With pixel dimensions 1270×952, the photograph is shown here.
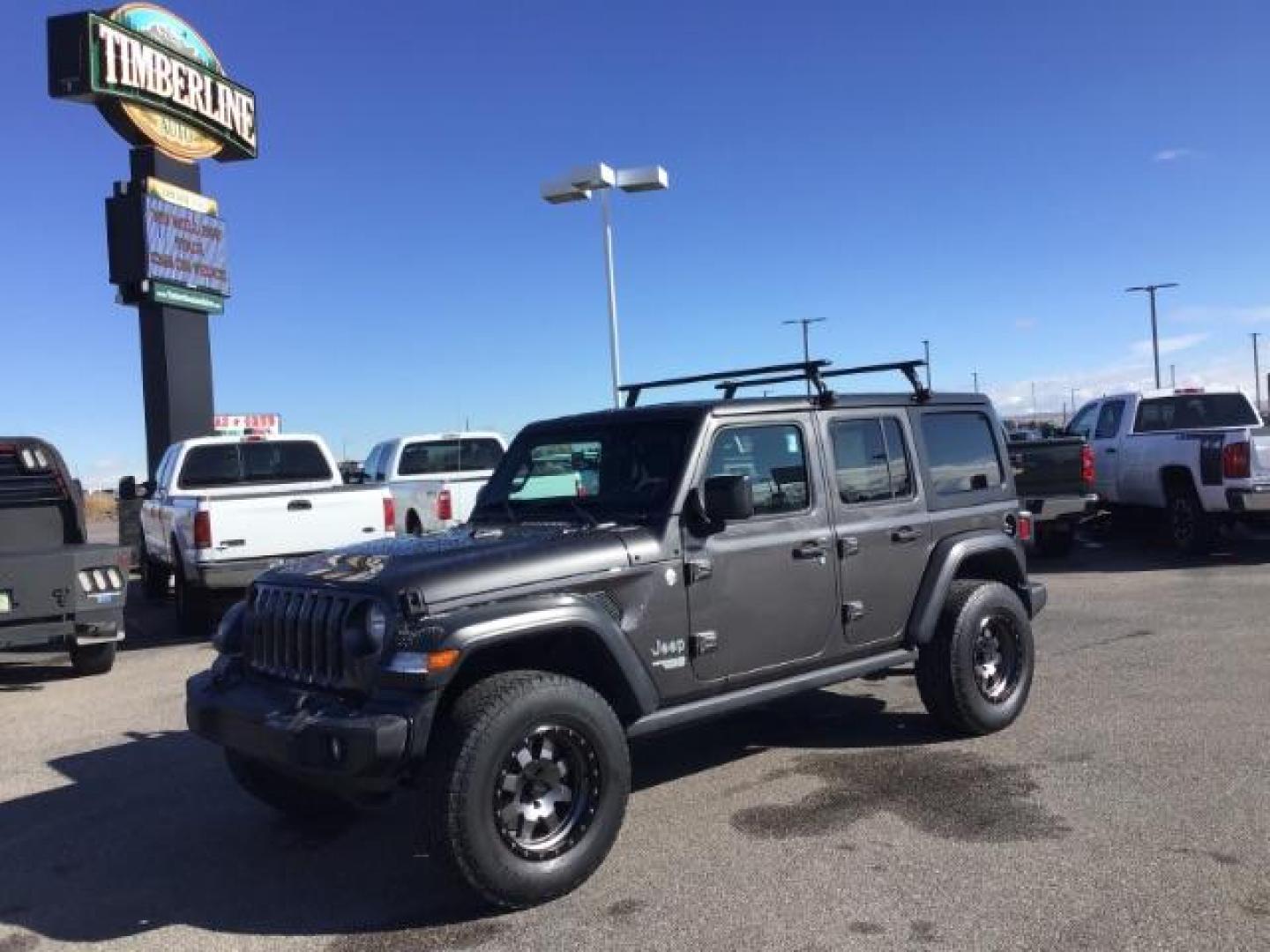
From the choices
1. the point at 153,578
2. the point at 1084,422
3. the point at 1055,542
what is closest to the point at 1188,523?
the point at 1055,542

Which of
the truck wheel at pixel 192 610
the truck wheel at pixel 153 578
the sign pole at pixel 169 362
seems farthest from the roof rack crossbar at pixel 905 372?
the sign pole at pixel 169 362

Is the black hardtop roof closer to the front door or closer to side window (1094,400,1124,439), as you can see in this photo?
the front door

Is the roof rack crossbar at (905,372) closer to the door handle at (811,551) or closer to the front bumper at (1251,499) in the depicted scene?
the door handle at (811,551)

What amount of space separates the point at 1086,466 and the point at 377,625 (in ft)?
35.9

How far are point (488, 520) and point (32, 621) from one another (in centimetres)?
517

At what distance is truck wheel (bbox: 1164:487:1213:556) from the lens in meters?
12.9

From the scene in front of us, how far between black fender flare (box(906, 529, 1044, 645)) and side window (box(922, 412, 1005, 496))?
283mm

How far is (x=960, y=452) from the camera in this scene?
6312 millimetres

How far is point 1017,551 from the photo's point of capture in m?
6.43

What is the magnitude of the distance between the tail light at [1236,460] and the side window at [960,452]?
23.6 feet

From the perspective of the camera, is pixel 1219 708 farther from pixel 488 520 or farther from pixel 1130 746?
pixel 488 520

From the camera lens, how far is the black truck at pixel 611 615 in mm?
3969

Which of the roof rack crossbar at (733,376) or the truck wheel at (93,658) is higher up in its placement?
the roof rack crossbar at (733,376)

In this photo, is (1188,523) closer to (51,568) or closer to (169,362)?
(51,568)
